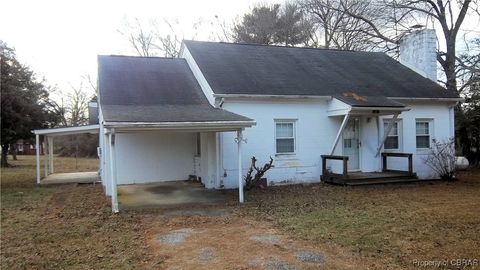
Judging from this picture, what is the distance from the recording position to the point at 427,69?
1817 cm

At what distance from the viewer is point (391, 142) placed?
52.6ft

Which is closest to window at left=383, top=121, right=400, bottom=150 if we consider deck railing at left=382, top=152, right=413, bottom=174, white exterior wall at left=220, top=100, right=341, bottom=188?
deck railing at left=382, top=152, right=413, bottom=174

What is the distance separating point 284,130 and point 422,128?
605cm

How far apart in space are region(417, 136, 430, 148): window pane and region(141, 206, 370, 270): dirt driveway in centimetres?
1017

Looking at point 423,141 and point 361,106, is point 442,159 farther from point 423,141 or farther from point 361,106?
point 361,106

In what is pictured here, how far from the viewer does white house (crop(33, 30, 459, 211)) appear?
1341 centimetres

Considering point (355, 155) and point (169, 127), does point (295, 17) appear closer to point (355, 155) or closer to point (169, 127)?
point (355, 155)

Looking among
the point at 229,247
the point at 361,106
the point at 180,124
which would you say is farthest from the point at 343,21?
the point at 229,247

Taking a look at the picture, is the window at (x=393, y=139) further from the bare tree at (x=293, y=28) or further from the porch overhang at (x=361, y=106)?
the bare tree at (x=293, y=28)

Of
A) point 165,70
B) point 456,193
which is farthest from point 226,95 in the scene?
point 456,193

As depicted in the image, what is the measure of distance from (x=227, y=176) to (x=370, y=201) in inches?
181

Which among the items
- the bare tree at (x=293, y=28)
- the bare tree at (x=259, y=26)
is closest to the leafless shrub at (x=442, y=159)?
the bare tree at (x=293, y=28)

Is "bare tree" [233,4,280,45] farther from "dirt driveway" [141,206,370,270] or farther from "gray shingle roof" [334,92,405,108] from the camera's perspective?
"dirt driveway" [141,206,370,270]

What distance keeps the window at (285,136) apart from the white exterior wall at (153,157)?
132 inches
